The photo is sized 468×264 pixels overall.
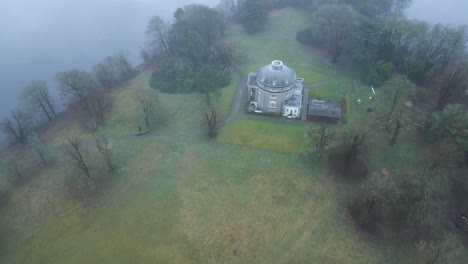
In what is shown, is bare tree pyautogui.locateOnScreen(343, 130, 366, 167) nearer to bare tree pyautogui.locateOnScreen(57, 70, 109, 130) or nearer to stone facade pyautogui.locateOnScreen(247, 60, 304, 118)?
stone facade pyautogui.locateOnScreen(247, 60, 304, 118)

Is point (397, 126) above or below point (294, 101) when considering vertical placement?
below

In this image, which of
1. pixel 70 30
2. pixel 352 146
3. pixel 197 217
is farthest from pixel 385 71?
pixel 70 30

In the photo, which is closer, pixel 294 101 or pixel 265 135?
pixel 265 135

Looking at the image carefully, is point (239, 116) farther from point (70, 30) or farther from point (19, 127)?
point (70, 30)

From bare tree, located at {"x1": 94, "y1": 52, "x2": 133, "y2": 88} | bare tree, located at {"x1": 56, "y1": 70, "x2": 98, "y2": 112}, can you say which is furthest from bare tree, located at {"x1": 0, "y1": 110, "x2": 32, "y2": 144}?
bare tree, located at {"x1": 94, "y1": 52, "x2": 133, "y2": 88}

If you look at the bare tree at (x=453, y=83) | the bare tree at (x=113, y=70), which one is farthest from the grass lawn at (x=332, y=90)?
the bare tree at (x=113, y=70)

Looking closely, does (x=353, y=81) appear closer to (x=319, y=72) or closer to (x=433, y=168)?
Result: (x=319, y=72)

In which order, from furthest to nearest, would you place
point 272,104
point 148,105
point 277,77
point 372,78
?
point 372,78, point 272,104, point 148,105, point 277,77
